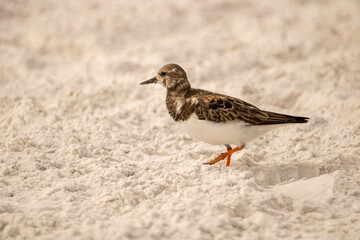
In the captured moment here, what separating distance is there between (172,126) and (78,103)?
5.03ft

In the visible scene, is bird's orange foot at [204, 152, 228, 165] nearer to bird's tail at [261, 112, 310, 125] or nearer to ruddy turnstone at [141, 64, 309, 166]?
ruddy turnstone at [141, 64, 309, 166]

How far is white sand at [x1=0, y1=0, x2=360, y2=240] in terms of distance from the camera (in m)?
3.52

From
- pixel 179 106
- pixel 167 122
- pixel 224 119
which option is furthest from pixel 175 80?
pixel 167 122

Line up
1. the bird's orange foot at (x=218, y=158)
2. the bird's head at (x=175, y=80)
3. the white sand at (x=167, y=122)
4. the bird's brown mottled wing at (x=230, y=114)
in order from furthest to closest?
the bird's head at (x=175, y=80) < the bird's orange foot at (x=218, y=158) < the bird's brown mottled wing at (x=230, y=114) < the white sand at (x=167, y=122)

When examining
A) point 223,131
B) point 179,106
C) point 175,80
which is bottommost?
point 223,131

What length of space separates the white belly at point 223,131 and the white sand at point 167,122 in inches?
13.2

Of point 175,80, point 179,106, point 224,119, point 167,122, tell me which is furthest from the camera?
point 167,122

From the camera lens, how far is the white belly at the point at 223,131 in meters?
4.32

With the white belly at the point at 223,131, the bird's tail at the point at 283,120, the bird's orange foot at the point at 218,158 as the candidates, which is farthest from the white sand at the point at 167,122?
the bird's tail at the point at 283,120

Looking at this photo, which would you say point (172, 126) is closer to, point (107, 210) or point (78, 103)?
point (78, 103)

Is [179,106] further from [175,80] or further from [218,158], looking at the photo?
[218,158]

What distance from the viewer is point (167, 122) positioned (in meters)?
5.82

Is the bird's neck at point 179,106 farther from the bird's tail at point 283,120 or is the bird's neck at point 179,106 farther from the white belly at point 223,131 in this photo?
the bird's tail at point 283,120

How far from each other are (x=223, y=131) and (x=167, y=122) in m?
1.62
